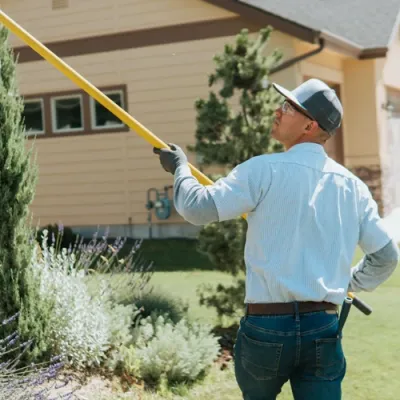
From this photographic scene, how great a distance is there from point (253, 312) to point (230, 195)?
52cm

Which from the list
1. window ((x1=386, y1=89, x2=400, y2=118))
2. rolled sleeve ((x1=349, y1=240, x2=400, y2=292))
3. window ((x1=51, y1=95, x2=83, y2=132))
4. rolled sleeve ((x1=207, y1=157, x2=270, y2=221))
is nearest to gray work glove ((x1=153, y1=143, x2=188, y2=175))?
rolled sleeve ((x1=207, y1=157, x2=270, y2=221))

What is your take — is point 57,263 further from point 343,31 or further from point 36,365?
point 343,31

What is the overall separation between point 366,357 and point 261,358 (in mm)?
3502

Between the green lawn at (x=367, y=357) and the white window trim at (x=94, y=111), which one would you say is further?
the white window trim at (x=94, y=111)

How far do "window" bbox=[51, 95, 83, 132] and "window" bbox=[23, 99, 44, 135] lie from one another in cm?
32

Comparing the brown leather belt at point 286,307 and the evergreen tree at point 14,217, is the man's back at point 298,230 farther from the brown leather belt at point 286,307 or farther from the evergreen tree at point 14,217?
the evergreen tree at point 14,217

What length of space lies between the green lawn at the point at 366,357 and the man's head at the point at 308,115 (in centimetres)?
262

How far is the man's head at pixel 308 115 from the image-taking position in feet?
10.7

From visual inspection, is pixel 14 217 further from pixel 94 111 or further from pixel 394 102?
pixel 394 102

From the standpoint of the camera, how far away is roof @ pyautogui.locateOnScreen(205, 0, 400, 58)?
12.9 m

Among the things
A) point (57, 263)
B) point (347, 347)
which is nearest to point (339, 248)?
point (57, 263)

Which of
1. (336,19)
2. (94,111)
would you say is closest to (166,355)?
(94,111)

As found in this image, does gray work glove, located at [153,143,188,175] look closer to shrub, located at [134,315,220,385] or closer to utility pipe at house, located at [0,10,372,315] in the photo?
utility pipe at house, located at [0,10,372,315]

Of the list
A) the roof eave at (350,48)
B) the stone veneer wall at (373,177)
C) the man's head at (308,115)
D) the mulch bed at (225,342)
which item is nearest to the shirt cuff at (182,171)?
the man's head at (308,115)
